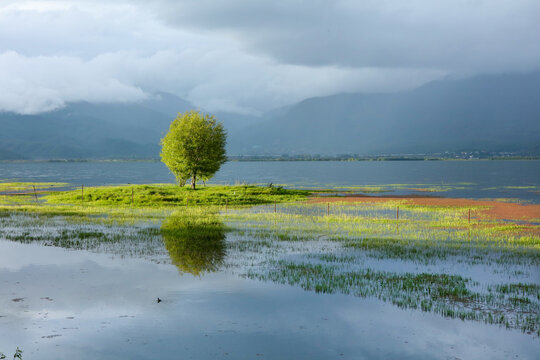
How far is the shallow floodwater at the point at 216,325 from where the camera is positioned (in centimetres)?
1719

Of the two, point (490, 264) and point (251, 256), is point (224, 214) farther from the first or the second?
point (490, 264)

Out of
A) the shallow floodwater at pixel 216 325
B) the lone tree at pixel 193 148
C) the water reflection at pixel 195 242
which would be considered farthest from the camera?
the lone tree at pixel 193 148

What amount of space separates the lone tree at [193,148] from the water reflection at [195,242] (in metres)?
33.1

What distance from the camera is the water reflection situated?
29828 millimetres

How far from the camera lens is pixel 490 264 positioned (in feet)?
98.0

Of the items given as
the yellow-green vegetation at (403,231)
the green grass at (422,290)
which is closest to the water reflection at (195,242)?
the yellow-green vegetation at (403,231)

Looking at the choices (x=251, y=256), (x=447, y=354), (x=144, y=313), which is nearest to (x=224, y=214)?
(x=251, y=256)

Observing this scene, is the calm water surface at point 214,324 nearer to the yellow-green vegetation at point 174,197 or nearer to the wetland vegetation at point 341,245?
the wetland vegetation at point 341,245

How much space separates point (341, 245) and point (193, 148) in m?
55.0

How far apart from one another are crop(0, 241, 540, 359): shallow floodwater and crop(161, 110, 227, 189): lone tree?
60.8 meters

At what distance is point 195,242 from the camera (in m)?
37.4

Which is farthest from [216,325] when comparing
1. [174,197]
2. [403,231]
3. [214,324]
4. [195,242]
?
[174,197]

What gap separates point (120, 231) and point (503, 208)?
49.8m

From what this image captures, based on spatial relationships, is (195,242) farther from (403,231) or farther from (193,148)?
(193,148)
